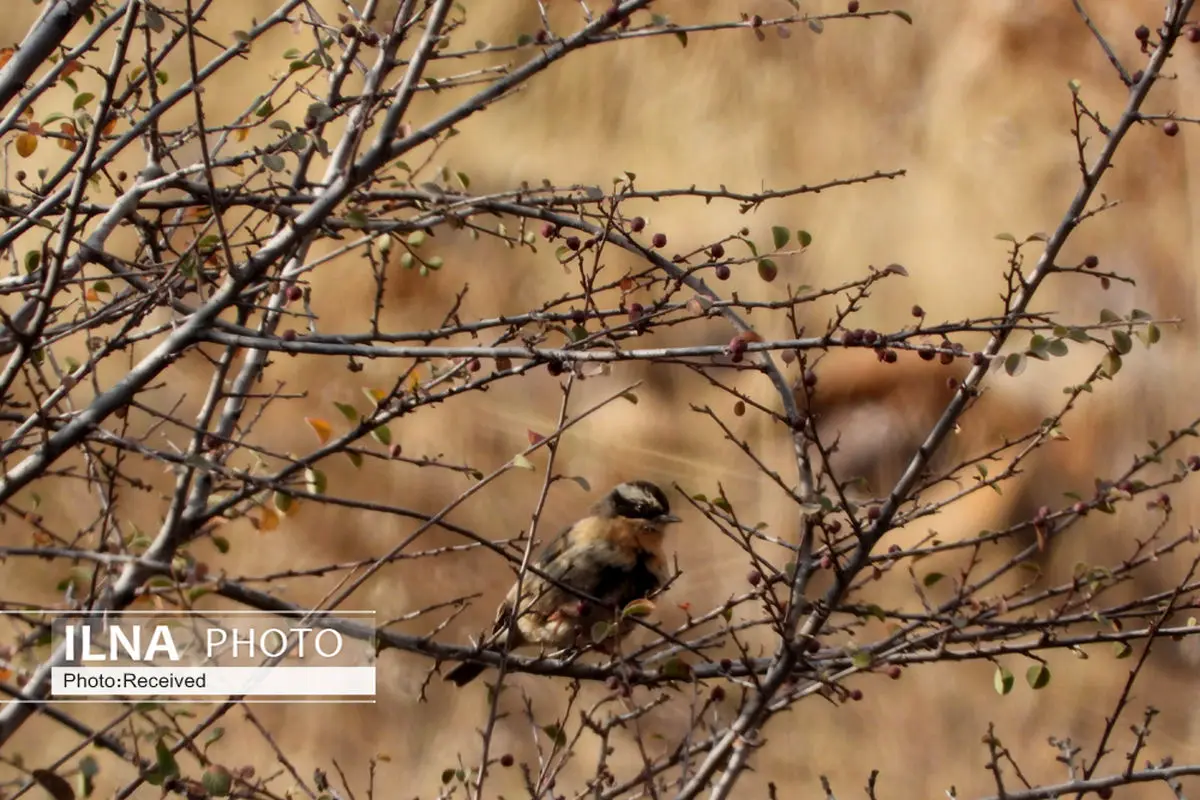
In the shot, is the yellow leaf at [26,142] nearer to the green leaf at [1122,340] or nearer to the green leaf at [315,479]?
the green leaf at [315,479]

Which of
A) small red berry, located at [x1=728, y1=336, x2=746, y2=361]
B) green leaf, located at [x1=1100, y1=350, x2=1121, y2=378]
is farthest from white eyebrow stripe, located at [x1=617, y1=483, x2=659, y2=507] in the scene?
small red berry, located at [x1=728, y1=336, x2=746, y2=361]

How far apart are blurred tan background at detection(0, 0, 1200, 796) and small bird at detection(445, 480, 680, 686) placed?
2633 mm

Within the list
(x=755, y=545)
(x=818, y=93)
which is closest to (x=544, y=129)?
(x=818, y=93)

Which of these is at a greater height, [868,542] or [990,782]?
[990,782]

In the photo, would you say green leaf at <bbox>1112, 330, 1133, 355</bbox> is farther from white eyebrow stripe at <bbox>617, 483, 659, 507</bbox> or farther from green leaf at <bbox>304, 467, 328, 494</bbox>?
white eyebrow stripe at <bbox>617, 483, 659, 507</bbox>

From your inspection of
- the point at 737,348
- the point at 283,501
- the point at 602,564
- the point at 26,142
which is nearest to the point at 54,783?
the point at 283,501

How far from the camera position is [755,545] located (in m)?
7.29

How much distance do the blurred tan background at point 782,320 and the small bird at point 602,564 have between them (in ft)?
8.64

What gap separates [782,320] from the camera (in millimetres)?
7410

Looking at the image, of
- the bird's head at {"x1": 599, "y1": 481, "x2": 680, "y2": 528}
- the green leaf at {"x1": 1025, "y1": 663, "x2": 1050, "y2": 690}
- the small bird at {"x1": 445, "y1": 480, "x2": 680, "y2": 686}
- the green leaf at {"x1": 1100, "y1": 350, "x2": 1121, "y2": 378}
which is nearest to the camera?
the green leaf at {"x1": 1100, "y1": 350, "x2": 1121, "y2": 378}

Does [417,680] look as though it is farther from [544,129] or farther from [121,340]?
[121,340]

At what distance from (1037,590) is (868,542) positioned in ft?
15.5

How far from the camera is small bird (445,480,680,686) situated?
387 centimetres

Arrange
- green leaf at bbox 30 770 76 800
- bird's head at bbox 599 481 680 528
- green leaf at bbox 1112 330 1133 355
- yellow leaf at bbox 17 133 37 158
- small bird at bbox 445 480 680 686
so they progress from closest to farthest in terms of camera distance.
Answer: green leaf at bbox 30 770 76 800 → green leaf at bbox 1112 330 1133 355 → yellow leaf at bbox 17 133 37 158 → small bird at bbox 445 480 680 686 → bird's head at bbox 599 481 680 528
